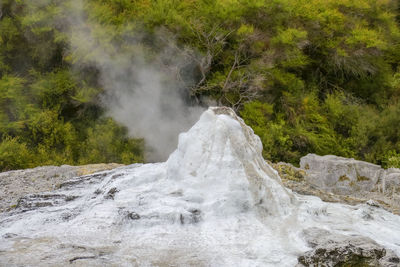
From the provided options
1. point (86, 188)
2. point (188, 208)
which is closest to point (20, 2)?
point (86, 188)

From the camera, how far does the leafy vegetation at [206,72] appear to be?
936cm

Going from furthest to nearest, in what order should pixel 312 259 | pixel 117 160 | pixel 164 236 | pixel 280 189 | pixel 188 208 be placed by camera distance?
1. pixel 117 160
2. pixel 280 189
3. pixel 188 208
4. pixel 164 236
5. pixel 312 259

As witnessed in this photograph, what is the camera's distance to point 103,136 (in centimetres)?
937

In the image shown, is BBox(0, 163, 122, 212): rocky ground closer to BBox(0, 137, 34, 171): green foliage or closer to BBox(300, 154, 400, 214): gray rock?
BBox(0, 137, 34, 171): green foliage

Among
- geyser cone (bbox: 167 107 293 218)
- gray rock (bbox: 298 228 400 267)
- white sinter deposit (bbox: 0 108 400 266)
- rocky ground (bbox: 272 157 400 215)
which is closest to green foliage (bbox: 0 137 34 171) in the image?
white sinter deposit (bbox: 0 108 400 266)

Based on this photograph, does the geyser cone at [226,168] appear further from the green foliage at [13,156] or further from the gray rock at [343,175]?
the green foliage at [13,156]

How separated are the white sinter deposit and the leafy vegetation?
5372 millimetres

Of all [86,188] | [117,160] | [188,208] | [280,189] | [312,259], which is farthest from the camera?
[117,160]

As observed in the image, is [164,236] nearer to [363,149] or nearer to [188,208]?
[188,208]

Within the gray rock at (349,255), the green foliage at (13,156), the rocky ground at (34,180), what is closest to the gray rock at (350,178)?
the gray rock at (349,255)

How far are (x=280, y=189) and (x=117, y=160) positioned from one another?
21.0 feet

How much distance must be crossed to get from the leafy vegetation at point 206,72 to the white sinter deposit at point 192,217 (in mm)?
5372

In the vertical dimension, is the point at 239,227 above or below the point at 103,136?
below

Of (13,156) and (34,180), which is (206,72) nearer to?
(13,156)
